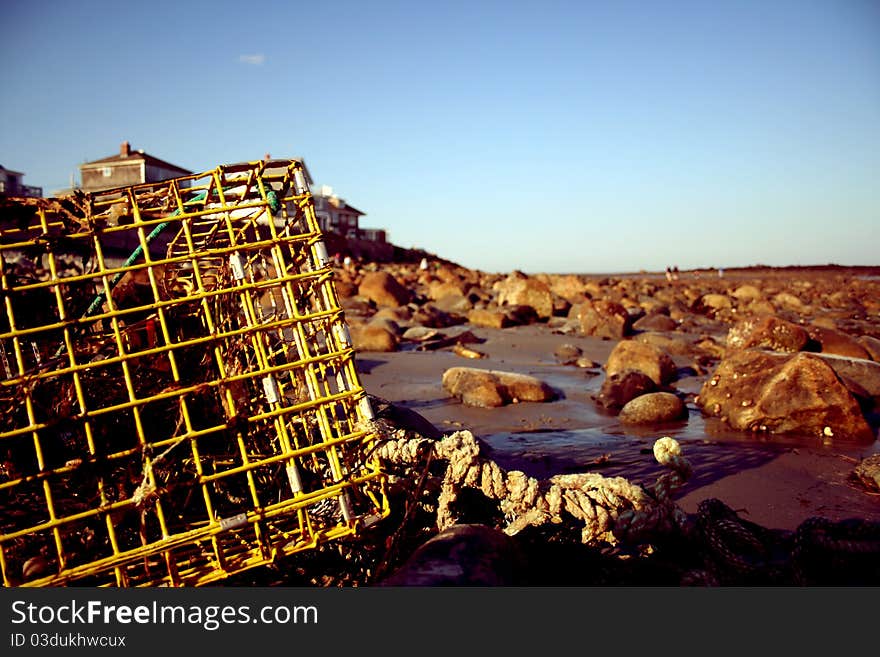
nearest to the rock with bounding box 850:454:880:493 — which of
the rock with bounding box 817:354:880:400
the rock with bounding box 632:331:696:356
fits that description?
the rock with bounding box 817:354:880:400

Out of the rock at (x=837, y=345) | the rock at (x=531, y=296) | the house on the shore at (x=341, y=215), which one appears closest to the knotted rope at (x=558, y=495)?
the rock at (x=837, y=345)

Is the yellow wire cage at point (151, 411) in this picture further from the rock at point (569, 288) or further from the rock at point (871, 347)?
the rock at point (569, 288)

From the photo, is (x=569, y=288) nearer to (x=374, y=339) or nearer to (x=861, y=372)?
(x=374, y=339)

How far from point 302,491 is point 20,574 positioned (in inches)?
47.4

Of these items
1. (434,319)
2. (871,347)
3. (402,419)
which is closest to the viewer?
(402,419)

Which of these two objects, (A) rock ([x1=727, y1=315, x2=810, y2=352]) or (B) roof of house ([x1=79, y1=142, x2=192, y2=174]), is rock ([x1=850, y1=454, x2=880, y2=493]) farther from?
(B) roof of house ([x1=79, y1=142, x2=192, y2=174])

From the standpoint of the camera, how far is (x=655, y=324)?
15773 millimetres

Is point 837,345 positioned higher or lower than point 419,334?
lower

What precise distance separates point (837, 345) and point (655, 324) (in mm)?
5865

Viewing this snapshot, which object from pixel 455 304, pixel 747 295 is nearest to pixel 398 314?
pixel 455 304

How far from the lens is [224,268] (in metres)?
3.19

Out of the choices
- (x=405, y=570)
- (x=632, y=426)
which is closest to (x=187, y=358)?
(x=405, y=570)

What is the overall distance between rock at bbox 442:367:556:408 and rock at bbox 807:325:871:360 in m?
5.50

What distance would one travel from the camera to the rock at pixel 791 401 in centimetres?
601
